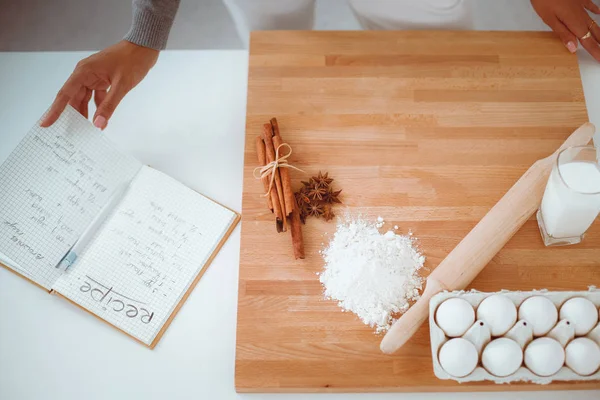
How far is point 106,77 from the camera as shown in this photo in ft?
4.14

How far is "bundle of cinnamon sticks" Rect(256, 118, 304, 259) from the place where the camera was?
3.96 ft

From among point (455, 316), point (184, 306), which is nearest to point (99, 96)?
point (184, 306)

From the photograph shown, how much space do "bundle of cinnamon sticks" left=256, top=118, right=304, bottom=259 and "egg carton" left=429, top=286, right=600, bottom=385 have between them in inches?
13.0

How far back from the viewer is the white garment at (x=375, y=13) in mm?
1422

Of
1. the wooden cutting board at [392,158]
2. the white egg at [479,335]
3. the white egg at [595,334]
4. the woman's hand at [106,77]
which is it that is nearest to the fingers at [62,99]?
the woman's hand at [106,77]

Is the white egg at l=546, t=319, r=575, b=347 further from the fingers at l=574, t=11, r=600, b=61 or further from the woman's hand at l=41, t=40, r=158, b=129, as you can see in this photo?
the woman's hand at l=41, t=40, r=158, b=129

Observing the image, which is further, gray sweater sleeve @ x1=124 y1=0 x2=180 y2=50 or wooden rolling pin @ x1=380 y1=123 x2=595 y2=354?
gray sweater sleeve @ x1=124 y1=0 x2=180 y2=50

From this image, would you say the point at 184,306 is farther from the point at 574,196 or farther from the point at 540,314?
the point at 574,196

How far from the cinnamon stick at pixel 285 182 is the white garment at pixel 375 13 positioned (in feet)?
1.23

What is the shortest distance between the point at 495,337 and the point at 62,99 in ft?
3.40

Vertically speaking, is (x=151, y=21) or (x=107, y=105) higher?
(x=151, y=21)

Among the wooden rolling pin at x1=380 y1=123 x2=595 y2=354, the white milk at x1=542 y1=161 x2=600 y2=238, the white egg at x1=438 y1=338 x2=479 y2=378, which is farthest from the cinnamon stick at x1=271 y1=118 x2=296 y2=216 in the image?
the white milk at x1=542 y1=161 x2=600 y2=238

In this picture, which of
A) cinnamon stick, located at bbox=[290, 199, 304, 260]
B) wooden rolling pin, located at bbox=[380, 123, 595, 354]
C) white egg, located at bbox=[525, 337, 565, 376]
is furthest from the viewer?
cinnamon stick, located at bbox=[290, 199, 304, 260]

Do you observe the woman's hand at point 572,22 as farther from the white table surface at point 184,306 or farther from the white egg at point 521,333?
the white egg at point 521,333
